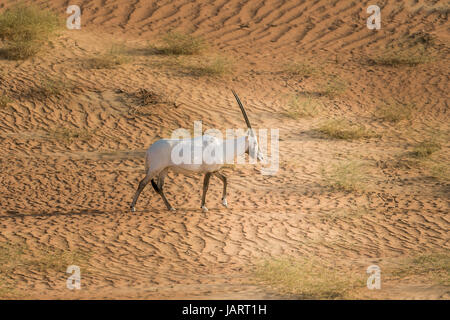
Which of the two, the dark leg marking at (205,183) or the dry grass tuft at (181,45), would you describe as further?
the dry grass tuft at (181,45)

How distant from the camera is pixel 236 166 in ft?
34.8

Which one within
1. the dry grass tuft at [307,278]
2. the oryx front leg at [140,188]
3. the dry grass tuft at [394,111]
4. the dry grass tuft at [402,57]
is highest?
the dry grass tuft at [402,57]

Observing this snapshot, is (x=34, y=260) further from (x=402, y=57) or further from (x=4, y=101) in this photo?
(x=402, y=57)

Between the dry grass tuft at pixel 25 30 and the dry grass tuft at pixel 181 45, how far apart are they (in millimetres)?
2257

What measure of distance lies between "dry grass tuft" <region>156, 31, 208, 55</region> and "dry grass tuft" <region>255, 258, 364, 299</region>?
771cm

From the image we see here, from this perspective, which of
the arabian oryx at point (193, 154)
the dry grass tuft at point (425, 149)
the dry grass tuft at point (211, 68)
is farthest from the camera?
the dry grass tuft at point (211, 68)

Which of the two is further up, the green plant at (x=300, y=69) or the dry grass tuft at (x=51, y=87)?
the green plant at (x=300, y=69)

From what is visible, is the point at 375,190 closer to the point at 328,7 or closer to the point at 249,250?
the point at 249,250

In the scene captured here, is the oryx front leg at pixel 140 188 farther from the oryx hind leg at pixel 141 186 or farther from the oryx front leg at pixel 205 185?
the oryx front leg at pixel 205 185

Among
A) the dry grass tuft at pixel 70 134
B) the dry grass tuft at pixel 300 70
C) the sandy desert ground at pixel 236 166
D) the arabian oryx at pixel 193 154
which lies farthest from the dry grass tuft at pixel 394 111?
the dry grass tuft at pixel 70 134

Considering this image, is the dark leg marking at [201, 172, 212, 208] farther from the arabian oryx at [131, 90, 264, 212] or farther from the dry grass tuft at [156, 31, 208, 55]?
the dry grass tuft at [156, 31, 208, 55]

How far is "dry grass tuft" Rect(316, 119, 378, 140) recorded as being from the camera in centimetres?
1170

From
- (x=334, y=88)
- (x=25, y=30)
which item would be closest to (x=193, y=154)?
(x=334, y=88)

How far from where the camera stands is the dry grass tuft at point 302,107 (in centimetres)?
1245
